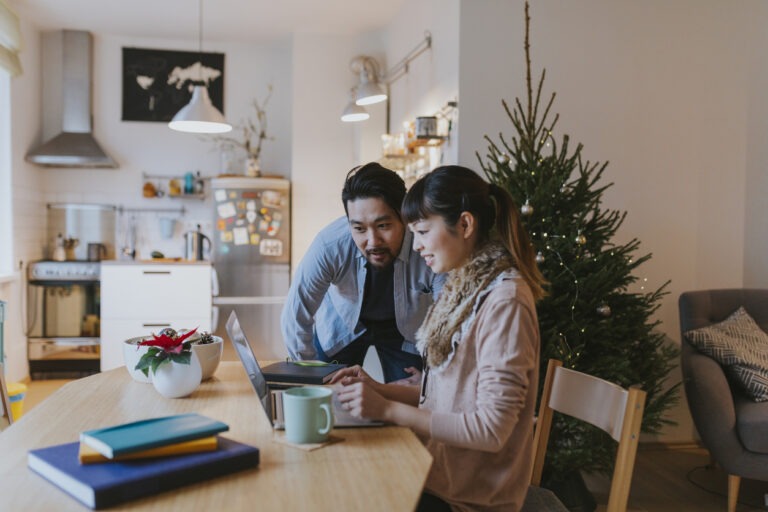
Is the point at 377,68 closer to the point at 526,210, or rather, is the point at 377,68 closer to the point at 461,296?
the point at 526,210

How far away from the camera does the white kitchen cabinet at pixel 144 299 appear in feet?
18.3

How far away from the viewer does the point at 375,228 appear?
79.2 inches

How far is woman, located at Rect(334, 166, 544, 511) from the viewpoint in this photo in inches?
50.8

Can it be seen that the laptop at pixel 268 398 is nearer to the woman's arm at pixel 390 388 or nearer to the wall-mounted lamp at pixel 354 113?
the woman's arm at pixel 390 388

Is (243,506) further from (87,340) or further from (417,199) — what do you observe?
(87,340)

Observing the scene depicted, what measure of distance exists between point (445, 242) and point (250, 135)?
542 centimetres

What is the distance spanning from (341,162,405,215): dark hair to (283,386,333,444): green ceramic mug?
86cm

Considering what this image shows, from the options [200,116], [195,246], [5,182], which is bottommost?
[195,246]

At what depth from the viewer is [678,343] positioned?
3.84 meters

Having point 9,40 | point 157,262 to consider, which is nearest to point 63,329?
point 157,262

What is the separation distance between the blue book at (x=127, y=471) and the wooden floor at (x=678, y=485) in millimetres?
2383

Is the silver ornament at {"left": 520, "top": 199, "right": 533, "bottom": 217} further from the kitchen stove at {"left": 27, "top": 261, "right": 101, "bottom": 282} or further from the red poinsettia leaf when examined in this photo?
the kitchen stove at {"left": 27, "top": 261, "right": 101, "bottom": 282}

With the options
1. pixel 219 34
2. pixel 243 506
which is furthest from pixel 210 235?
pixel 243 506

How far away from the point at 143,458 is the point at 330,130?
5436mm
